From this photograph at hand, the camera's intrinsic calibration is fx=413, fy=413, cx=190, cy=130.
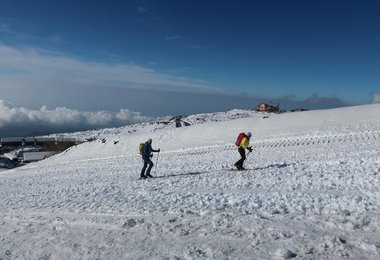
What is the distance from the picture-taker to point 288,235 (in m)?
9.28

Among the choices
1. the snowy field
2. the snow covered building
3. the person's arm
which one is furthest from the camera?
the snow covered building

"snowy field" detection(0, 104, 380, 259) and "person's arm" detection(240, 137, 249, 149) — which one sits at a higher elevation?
"person's arm" detection(240, 137, 249, 149)

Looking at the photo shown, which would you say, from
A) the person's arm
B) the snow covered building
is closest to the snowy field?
the person's arm

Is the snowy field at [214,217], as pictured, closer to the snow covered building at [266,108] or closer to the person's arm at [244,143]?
the person's arm at [244,143]

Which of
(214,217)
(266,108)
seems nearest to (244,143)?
(214,217)

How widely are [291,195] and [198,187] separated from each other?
15.2ft

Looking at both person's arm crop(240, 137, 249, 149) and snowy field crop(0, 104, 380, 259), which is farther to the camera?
person's arm crop(240, 137, 249, 149)

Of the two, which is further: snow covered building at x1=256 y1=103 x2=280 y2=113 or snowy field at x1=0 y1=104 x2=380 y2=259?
snow covered building at x1=256 y1=103 x2=280 y2=113

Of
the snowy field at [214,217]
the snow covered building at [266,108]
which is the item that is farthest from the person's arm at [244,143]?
the snow covered building at [266,108]

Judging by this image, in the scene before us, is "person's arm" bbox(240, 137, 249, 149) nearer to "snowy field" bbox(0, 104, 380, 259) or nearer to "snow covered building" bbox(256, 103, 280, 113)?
"snowy field" bbox(0, 104, 380, 259)

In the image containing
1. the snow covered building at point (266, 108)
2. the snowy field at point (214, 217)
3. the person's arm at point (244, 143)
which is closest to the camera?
the snowy field at point (214, 217)

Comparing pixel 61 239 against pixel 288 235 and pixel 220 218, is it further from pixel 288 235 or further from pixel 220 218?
pixel 288 235

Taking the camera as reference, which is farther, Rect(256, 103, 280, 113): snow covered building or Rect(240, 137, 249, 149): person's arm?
Rect(256, 103, 280, 113): snow covered building

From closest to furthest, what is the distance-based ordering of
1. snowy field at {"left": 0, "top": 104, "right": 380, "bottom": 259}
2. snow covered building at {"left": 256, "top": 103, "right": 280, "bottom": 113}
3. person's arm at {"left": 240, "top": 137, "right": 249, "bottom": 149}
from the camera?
1. snowy field at {"left": 0, "top": 104, "right": 380, "bottom": 259}
2. person's arm at {"left": 240, "top": 137, "right": 249, "bottom": 149}
3. snow covered building at {"left": 256, "top": 103, "right": 280, "bottom": 113}
